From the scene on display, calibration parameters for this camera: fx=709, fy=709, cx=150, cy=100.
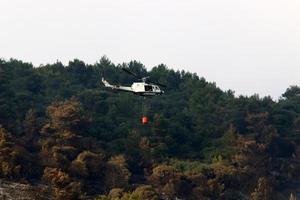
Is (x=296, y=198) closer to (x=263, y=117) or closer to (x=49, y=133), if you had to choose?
(x=263, y=117)

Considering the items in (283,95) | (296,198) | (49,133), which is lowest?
(296,198)

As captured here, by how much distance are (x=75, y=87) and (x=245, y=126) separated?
2655 cm

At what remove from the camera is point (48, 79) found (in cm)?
10112

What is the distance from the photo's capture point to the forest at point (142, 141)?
6606 cm

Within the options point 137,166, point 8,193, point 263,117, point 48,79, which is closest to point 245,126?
point 263,117

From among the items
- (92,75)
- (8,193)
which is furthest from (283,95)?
(8,193)

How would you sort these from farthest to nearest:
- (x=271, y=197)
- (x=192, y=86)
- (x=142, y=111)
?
(x=192, y=86) → (x=142, y=111) → (x=271, y=197)

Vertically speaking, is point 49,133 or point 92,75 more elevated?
point 92,75

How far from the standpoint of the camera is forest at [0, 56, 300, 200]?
2601 inches

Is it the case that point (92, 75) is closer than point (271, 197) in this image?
No

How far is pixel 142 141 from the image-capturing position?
7812 centimetres

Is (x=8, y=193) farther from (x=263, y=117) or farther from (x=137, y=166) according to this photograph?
(x=263, y=117)

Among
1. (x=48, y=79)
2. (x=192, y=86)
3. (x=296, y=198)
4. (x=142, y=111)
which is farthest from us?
(x=192, y=86)

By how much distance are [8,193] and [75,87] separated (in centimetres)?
4780
